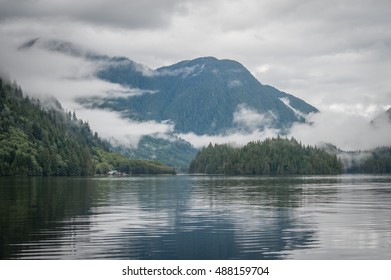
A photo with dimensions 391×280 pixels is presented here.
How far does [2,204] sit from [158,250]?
31616mm

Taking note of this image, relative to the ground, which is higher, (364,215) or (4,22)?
(4,22)

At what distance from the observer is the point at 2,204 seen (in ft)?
191

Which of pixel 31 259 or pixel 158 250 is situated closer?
pixel 31 259

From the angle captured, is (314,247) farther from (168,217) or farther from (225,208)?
(225,208)

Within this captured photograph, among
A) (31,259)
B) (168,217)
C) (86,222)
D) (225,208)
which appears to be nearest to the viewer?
(31,259)
